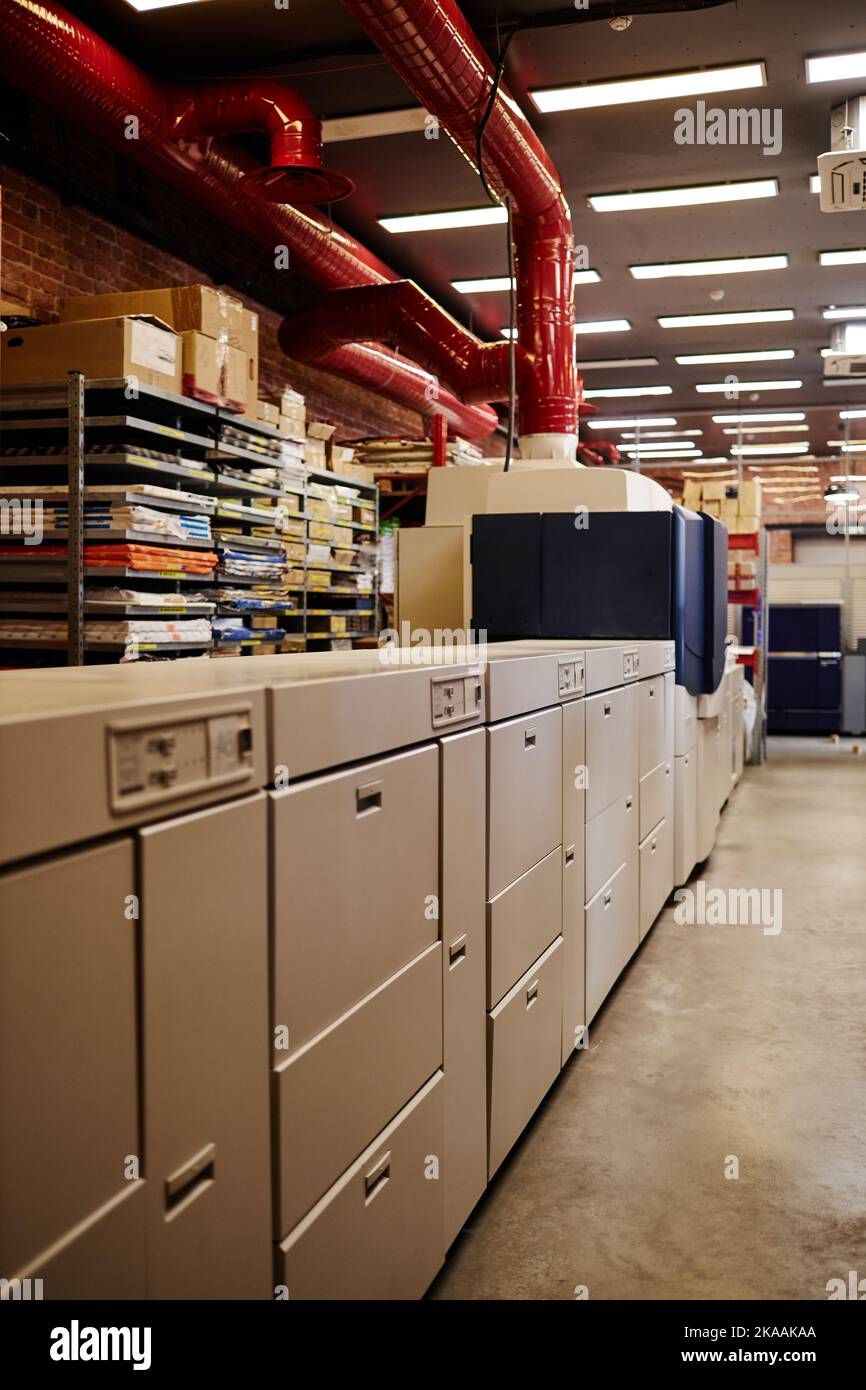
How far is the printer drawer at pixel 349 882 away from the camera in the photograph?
1.25 m

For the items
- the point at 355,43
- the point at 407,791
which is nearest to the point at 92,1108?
the point at 407,791

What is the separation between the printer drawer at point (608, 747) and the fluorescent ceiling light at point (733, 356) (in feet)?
22.3

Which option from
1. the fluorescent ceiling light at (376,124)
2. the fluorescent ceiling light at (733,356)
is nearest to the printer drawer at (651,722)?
the fluorescent ceiling light at (376,124)

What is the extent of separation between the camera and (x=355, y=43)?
4.39 m

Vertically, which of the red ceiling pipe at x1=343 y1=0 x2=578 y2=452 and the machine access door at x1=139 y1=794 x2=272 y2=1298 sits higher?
the red ceiling pipe at x1=343 y1=0 x2=578 y2=452

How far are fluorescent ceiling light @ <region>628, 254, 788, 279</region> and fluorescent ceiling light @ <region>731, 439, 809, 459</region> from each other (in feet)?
21.8

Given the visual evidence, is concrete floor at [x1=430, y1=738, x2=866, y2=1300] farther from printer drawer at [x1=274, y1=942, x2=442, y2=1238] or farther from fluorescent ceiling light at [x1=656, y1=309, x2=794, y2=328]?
fluorescent ceiling light at [x1=656, y1=309, x2=794, y2=328]

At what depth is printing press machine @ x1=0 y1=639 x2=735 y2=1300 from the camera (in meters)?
0.87

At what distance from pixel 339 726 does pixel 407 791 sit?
27 cm

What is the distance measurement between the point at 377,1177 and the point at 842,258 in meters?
6.95

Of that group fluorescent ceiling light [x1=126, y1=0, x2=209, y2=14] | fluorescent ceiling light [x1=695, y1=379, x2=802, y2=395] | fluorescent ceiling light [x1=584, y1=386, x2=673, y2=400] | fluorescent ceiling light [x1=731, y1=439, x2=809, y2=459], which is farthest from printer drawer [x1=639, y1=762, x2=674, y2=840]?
fluorescent ceiling light [x1=731, y1=439, x2=809, y2=459]

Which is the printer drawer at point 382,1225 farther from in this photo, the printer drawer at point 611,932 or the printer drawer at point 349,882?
the printer drawer at point 611,932

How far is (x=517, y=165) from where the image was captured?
459 centimetres
